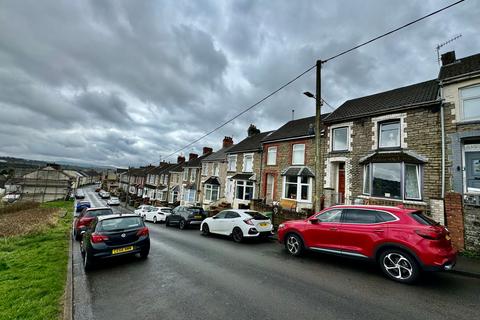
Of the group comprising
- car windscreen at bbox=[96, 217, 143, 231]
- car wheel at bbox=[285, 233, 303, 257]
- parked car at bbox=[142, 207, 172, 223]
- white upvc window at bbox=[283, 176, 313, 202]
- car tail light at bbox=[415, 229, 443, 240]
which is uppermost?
white upvc window at bbox=[283, 176, 313, 202]

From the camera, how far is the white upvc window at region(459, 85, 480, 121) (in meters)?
9.03

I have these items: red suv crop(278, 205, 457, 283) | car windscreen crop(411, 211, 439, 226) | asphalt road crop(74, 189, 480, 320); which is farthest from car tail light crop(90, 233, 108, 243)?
car windscreen crop(411, 211, 439, 226)

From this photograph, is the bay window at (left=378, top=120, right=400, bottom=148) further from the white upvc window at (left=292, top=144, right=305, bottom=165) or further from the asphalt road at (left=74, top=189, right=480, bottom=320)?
the asphalt road at (left=74, top=189, right=480, bottom=320)

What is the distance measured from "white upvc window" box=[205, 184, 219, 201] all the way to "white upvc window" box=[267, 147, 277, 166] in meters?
9.18

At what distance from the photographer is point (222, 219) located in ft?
38.2

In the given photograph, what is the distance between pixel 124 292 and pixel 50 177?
55.3 metres

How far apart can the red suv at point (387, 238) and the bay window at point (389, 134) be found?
272 inches

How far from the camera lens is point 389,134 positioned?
38.7ft

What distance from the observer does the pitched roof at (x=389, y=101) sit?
1096 centimetres

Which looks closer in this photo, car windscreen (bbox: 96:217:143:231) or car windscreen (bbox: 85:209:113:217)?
car windscreen (bbox: 96:217:143:231)

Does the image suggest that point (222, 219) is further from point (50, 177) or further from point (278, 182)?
point (50, 177)

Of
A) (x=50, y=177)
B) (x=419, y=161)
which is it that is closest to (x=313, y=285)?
(x=419, y=161)

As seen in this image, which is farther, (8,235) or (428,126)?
(8,235)

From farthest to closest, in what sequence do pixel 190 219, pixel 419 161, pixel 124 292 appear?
1. pixel 190 219
2. pixel 419 161
3. pixel 124 292
